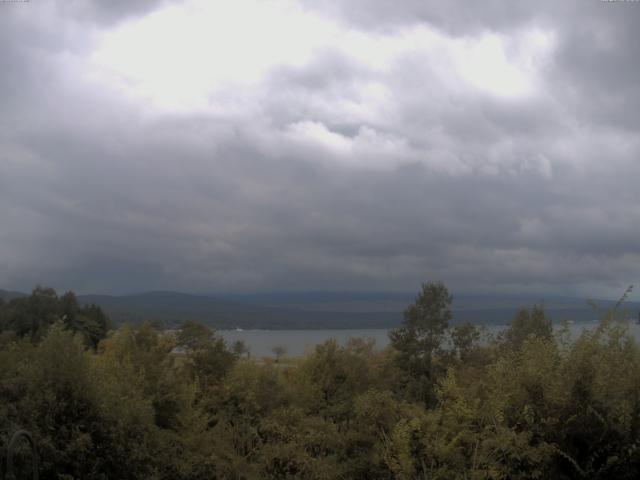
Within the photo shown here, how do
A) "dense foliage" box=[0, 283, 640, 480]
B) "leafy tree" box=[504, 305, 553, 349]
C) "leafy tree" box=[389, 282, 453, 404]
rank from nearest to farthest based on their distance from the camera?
"dense foliage" box=[0, 283, 640, 480], "leafy tree" box=[389, 282, 453, 404], "leafy tree" box=[504, 305, 553, 349]

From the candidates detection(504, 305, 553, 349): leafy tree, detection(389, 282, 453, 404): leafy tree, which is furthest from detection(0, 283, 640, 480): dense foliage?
detection(504, 305, 553, 349): leafy tree

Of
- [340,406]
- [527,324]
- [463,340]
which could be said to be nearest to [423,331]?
[463,340]

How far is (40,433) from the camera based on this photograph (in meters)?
10.1

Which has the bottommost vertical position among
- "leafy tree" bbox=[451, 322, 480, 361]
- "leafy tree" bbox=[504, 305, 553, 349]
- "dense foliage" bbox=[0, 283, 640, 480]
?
"dense foliage" bbox=[0, 283, 640, 480]

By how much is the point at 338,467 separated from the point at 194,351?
7.95m

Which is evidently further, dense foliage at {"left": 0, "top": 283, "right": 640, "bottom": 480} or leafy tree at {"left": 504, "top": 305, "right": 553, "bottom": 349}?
leafy tree at {"left": 504, "top": 305, "right": 553, "bottom": 349}

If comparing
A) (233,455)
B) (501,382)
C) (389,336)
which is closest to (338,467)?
(233,455)

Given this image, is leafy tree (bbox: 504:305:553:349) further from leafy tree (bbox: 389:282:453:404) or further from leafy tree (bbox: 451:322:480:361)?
leafy tree (bbox: 389:282:453:404)

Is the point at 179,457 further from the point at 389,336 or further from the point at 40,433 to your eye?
the point at 389,336

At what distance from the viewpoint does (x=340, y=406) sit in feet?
53.9

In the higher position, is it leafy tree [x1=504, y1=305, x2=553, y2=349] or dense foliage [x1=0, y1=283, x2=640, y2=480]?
leafy tree [x1=504, y1=305, x2=553, y2=349]

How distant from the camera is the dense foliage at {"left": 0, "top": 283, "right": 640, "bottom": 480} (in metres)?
9.20

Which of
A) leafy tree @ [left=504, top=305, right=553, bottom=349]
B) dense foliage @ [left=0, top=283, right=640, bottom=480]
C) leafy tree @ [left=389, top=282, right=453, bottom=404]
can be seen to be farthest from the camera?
leafy tree @ [left=504, top=305, right=553, bottom=349]

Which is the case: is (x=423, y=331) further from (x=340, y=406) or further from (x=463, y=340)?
(x=340, y=406)
